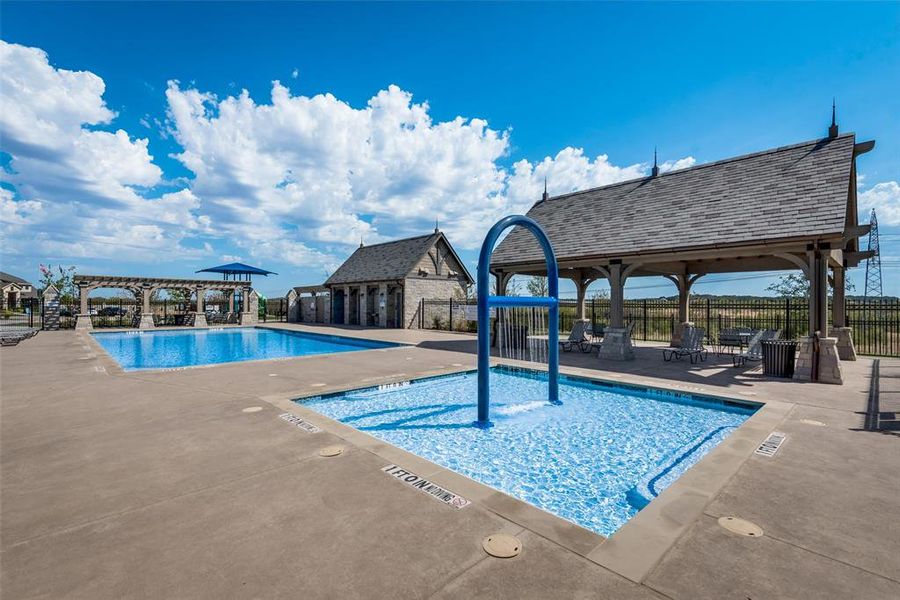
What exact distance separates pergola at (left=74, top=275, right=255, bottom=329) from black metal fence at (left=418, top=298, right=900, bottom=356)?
1410cm

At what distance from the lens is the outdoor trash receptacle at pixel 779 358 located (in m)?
9.94

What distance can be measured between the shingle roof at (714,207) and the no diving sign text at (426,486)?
10.0m

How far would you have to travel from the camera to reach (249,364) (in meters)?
11.5

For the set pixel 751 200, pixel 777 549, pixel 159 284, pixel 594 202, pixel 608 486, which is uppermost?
pixel 594 202

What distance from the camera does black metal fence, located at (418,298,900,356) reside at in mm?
14211

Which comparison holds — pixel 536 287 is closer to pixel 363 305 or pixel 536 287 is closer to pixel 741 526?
pixel 363 305

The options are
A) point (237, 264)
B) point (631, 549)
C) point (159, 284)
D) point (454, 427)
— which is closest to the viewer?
point (631, 549)

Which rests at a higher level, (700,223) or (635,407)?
(700,223)

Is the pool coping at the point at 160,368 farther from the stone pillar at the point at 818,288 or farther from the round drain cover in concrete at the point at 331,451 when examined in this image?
the stone pillar at the point at 818,288

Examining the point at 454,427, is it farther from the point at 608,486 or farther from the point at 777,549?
the point at 777,549

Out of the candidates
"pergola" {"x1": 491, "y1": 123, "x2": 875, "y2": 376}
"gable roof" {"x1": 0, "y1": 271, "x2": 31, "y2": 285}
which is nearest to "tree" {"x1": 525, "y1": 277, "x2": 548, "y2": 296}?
"pergola" {"x1": 491, "y1": 123, "x2": 875, "y2": 376}

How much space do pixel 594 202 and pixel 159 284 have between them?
87.7 feet

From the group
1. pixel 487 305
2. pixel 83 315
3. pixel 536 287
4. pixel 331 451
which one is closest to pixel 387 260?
pixel 536 287

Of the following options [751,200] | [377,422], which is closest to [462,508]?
[377,422]
